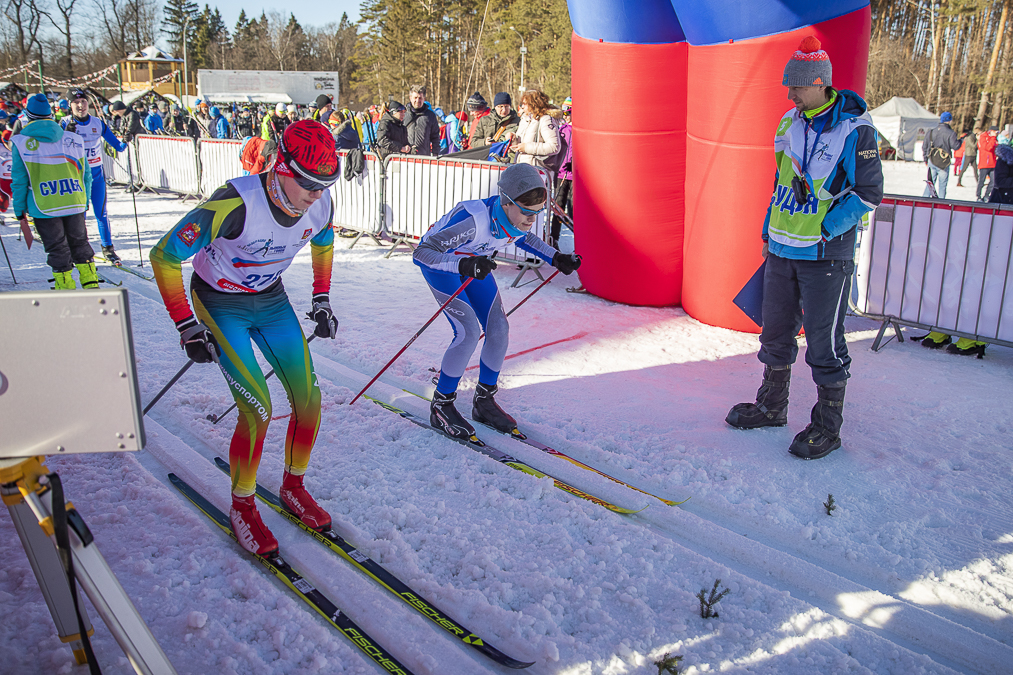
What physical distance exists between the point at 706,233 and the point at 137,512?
505cm

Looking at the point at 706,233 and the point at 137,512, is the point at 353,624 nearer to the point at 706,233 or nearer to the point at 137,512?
the point at 137,512

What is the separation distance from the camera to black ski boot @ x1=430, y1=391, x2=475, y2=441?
4406 millimetres

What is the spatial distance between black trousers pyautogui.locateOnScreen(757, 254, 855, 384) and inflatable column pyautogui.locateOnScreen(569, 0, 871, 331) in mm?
1857

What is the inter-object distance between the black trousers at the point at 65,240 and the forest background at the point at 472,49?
19.3 meters

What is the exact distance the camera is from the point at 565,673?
97.6 inches

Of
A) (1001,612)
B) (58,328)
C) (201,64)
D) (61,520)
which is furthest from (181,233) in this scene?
(201,64)

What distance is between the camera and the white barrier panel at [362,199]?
418 inches

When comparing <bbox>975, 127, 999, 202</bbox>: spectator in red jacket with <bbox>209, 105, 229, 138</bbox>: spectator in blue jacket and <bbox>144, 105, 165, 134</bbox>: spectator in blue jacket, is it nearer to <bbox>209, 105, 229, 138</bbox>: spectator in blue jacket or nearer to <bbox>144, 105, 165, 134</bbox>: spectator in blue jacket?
<bbox>209, 105, 229, 138</bbox>: spectator in blue jacket

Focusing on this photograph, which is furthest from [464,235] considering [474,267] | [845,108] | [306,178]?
[845,108]

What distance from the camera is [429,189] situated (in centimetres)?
970

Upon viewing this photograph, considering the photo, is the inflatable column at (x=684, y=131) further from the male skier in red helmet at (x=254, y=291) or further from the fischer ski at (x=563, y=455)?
the male skier in red helmet at (x=254, y=291)

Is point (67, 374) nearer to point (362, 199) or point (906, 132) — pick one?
point (362, 199)

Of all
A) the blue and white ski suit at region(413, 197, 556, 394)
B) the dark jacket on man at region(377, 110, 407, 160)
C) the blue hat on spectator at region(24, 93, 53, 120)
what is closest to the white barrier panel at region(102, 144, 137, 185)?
the dark jacket on man at region(377, 110, 407, 160)

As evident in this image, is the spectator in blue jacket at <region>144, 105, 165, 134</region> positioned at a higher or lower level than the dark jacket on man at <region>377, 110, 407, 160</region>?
higher
